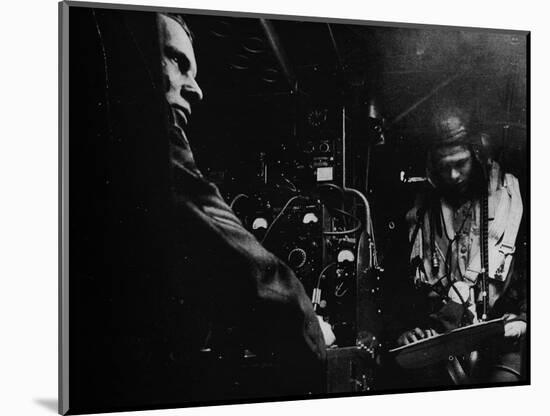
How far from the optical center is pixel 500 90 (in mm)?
7023

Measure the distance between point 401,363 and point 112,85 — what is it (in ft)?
7.13

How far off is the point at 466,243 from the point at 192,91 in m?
1.79

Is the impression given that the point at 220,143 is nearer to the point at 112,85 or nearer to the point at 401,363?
the point at 112,85

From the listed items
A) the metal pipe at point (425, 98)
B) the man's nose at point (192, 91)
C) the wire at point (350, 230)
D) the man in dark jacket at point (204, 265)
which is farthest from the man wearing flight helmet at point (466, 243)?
the man's nose at point (192, 91)

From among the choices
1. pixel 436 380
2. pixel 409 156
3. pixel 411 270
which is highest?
pixel 409 156

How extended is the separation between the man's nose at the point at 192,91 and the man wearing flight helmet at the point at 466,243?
135 centimetres

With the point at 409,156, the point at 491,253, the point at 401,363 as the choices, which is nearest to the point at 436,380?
the point at 401,363

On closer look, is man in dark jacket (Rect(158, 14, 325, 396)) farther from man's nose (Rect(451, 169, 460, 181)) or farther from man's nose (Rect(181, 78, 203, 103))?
man's nose (Rect(451, 169, 460, 181))

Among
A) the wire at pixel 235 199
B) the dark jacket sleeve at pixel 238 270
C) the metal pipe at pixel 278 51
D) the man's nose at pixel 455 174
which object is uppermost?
the metal pipe at pixel 278 51

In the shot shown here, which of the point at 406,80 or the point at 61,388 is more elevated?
the point at 406,80

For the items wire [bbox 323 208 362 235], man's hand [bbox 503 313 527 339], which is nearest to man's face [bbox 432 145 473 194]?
wire [bbox 323 208 362 235]

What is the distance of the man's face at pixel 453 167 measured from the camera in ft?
22.6

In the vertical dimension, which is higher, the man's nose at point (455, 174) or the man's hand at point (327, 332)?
the man's nose at point (455, 174)

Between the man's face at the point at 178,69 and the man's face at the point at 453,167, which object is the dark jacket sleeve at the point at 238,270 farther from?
the man's face at the point at 453,167
